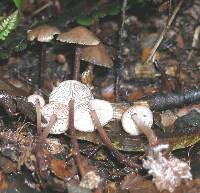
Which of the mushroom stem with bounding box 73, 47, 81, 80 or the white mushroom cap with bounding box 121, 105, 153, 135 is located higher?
the mushroom stem with bounding box 73, 47, 81, 80

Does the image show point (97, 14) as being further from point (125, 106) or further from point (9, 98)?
point (9, 98)

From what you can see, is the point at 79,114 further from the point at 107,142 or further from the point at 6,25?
the point at 6,25

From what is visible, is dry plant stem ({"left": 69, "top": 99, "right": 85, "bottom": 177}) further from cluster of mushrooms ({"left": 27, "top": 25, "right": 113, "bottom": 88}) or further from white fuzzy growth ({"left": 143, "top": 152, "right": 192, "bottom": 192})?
cluster of mushrooms ({"left": 27, "top": 25, "right": 113, "bottom": 88})

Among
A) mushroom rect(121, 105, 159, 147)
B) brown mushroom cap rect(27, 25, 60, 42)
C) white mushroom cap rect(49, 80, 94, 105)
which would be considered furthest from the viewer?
brown mushroom cap rect(27, 25, 60, 42)

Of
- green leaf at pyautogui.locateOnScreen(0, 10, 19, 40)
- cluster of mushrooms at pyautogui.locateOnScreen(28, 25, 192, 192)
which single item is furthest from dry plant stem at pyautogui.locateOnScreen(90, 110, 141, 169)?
green leaf at pyautogui.locateOnScreen(0, 10, 19, 40)

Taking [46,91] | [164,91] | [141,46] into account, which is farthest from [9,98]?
[141,46]

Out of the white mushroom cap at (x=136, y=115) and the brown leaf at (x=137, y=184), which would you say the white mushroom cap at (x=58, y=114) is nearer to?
the white mushroom cap at (x=136, y=115)
